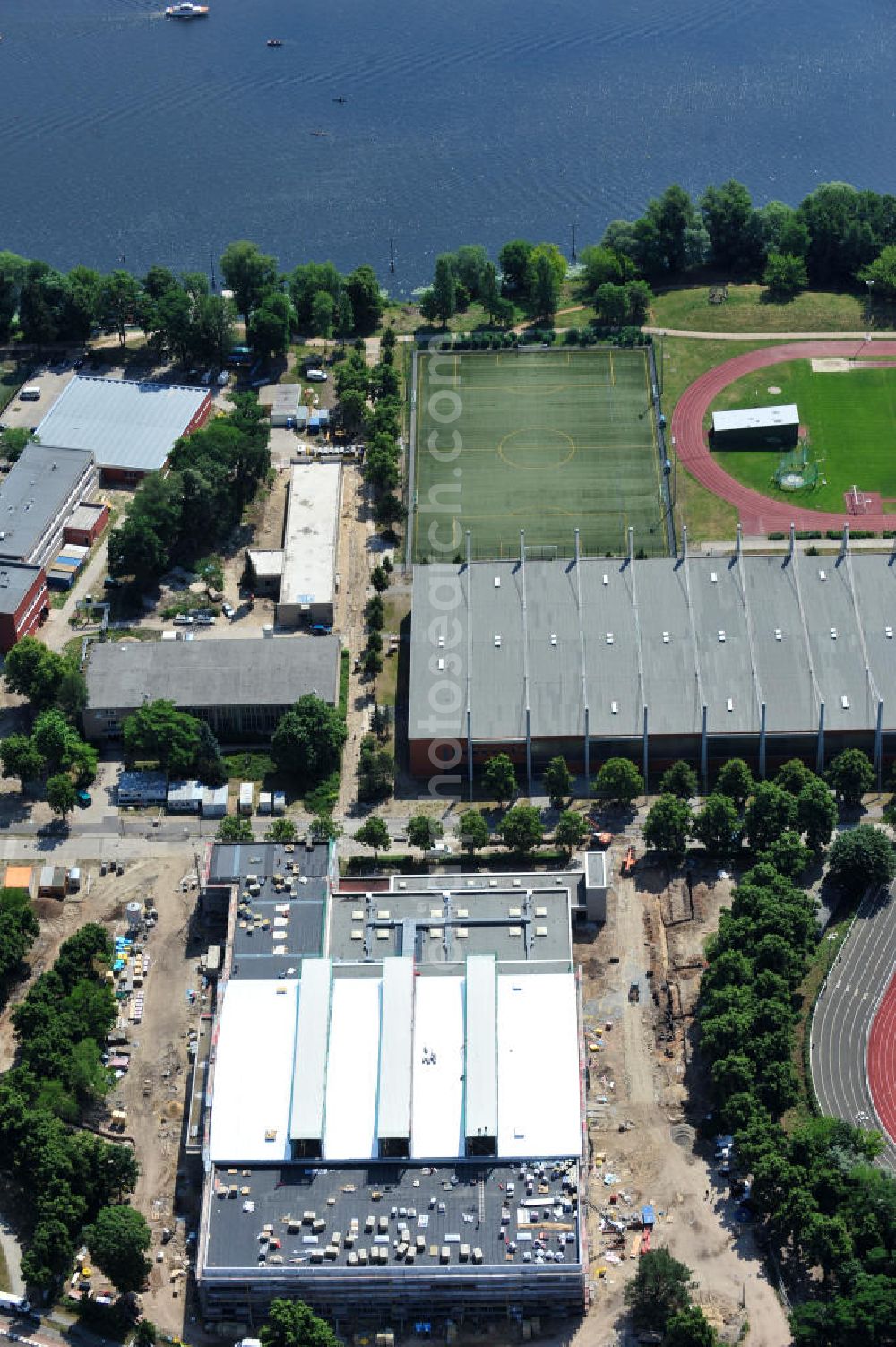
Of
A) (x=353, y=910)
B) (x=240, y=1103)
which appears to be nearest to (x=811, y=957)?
(x=353, y=910)

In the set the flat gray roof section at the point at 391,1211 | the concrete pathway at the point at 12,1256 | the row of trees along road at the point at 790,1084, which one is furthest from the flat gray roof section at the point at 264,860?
the concrete pathway at the point at 12,1256

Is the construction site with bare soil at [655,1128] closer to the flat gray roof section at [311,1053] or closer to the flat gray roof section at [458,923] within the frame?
the flat gray roof section at [458,923]

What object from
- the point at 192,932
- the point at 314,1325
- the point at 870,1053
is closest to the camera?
the point at 314,1325

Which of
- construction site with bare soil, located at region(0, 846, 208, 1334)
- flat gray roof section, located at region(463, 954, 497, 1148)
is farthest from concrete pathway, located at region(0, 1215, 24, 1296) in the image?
flat gray roof section, located at region(463, 954, 497, 1148)

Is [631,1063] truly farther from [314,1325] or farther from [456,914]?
[314,1325]

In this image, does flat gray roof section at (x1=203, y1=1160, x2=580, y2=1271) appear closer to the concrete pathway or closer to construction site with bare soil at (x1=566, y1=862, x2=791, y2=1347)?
construction site with bare soil at (x1=566, y1=862, x2=791, y2=1347)
